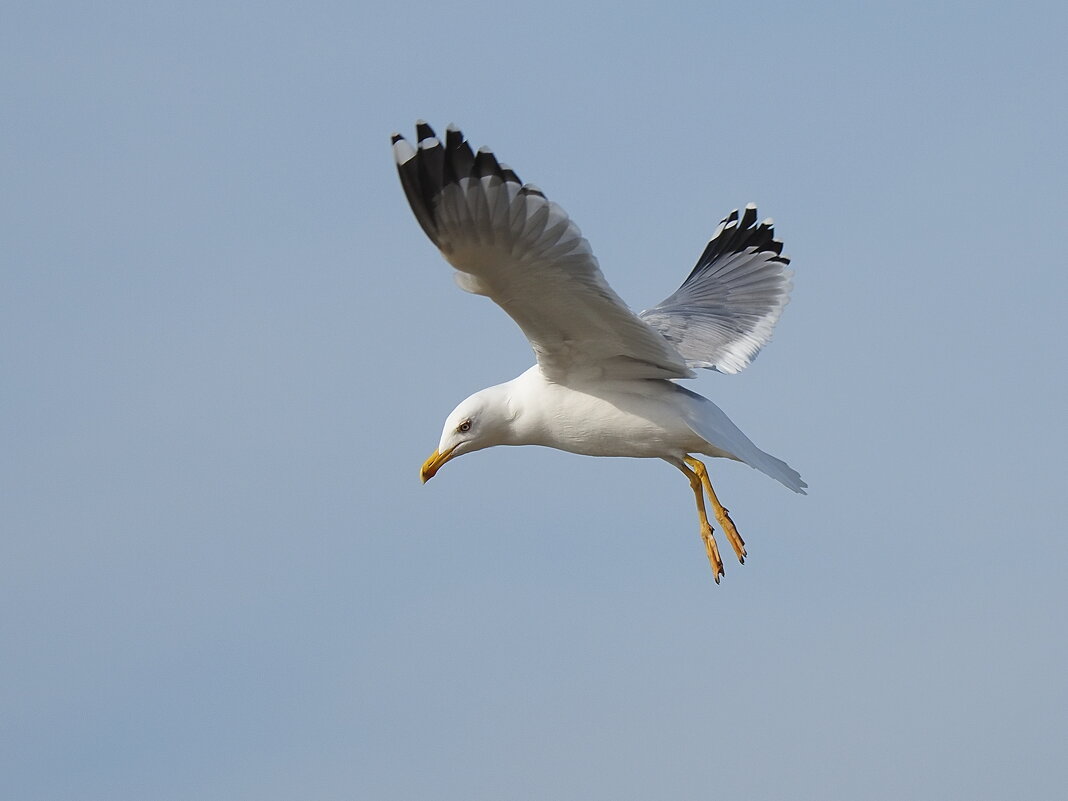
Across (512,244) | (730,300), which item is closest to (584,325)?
(512,244)

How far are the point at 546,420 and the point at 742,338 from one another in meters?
1.72

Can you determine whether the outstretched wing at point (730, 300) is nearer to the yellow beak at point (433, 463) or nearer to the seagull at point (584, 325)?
the seagull at point (584, 325)

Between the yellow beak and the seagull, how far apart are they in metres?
0.01

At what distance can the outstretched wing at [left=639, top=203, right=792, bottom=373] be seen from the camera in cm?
916

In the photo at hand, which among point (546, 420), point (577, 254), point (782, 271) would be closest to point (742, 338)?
point (782, 271)

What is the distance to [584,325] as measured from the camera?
24.7ft

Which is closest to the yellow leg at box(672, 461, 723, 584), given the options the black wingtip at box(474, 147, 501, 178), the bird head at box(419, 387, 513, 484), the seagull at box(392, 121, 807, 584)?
the seagull at box(392, 121, 807, 584)

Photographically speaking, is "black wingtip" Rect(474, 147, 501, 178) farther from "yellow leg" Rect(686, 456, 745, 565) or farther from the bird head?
"yellow leg" Rect(686, 456, 745, 565)

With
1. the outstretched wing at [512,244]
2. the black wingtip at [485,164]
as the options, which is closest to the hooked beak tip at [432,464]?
the outstretched wing at [512,244]

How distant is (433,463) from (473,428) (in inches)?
10.7

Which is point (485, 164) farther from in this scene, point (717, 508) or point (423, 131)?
point (717, 508)

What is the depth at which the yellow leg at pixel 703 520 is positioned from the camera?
8.46 meters

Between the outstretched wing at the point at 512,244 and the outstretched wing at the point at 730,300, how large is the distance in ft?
4.61

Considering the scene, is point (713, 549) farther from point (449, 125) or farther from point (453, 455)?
point (449, 125)
